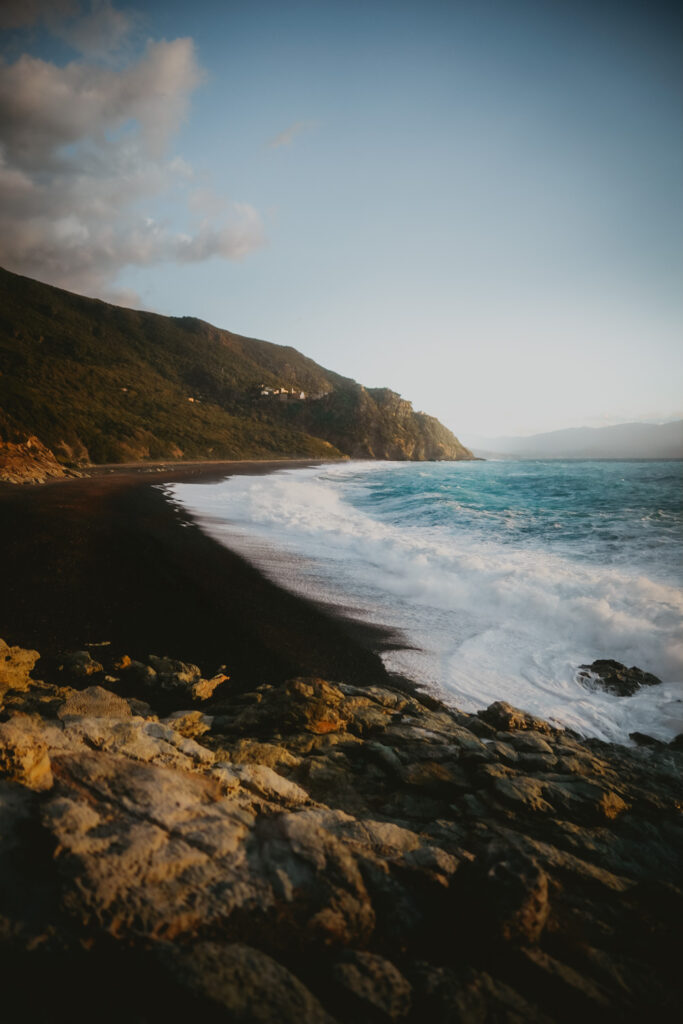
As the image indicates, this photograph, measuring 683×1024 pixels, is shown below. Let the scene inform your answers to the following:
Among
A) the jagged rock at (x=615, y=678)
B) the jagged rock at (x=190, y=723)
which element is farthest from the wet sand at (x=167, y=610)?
the jagged rock at (x=615, y=678)

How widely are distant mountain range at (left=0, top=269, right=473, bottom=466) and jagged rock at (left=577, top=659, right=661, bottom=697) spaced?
133ft

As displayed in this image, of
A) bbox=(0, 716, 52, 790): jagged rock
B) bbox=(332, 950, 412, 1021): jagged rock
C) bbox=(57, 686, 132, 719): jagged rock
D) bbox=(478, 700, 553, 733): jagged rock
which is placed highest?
bbox=(0, 716, 52, 790): jagged rock

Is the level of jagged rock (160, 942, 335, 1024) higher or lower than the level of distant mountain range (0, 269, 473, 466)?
lower

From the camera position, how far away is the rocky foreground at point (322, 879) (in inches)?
68.5

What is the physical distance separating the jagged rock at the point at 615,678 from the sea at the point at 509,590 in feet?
0.49

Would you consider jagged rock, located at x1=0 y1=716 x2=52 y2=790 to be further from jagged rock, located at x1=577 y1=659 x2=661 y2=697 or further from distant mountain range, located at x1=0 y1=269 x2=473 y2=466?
distant mountain range, located at x1=0 y1=269 x2=473 y2=466

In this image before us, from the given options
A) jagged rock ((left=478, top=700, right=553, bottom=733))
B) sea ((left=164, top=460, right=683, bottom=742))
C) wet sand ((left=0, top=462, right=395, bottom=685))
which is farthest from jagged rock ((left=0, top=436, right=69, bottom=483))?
jagged rock ((left=478, top=700, right=553, bottom=733))

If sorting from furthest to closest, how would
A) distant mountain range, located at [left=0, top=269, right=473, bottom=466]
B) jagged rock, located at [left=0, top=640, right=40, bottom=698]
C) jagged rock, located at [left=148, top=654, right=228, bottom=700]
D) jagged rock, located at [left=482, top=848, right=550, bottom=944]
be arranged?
distant mountain range, located at [left=0, top=269, right=473, bottom=466]
jagged rock, located at [left=148, top=654, right=228, bottom=700]
jagged rock, located at [left=0, top=640, right=40, bottom=698]
jagged rock, located at [left=482, top=848, right=550, bottom=944]

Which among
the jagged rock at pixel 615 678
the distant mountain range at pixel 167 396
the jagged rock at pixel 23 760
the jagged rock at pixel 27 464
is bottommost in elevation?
the jagged rock at pixel 615 678

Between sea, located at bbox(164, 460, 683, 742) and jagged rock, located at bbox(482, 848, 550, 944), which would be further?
sea, located at bbox(164, 460, 683, 742)

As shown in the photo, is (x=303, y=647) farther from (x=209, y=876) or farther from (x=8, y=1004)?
(x=8, y=1004)

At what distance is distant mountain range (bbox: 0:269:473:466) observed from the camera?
5338cm

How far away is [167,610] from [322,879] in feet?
19.5

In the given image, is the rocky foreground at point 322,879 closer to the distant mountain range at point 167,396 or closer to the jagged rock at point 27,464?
the jagged rock at point 27,464
